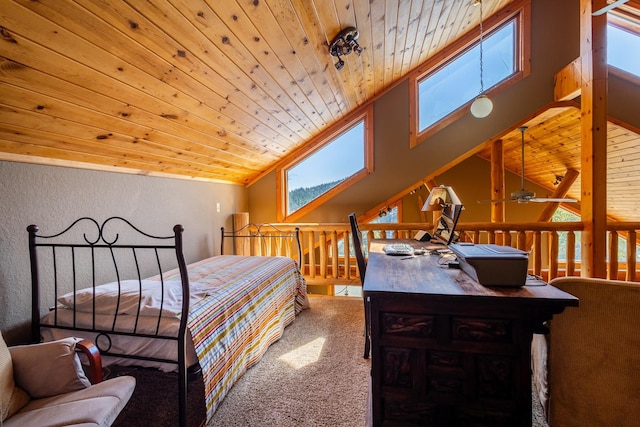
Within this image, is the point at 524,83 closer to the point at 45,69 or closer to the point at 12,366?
the point at 45,69

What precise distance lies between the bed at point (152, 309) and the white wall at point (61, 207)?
0.29 ft

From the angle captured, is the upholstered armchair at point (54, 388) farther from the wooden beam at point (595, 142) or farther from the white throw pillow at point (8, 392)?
the wooden beam at point (595, 142)

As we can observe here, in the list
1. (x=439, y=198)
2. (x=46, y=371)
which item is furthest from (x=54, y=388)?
(x=439, y=198)

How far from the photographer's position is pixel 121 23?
1323 millimetres

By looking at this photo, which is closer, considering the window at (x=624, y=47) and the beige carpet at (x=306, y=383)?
the beige carpet at (x=306, y=383)

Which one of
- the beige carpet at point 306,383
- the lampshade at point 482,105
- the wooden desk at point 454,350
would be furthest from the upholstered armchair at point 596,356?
the lampshade at point 482,105

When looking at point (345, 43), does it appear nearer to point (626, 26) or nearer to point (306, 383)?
point (306, 383)

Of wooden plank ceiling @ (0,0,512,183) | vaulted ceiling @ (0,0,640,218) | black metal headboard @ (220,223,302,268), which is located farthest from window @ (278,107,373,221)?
wooden plank ceiling @ (0,0,512,183)

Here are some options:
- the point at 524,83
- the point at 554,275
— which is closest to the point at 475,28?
the point at 524,83

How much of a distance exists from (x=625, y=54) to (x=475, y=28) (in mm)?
1738

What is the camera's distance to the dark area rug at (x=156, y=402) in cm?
158

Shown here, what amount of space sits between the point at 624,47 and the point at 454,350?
458 centimetres

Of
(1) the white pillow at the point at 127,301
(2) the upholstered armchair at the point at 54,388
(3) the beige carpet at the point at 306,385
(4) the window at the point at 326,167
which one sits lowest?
(3) the beige carpet at the point at 306,385

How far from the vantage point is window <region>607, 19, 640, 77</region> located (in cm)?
342
